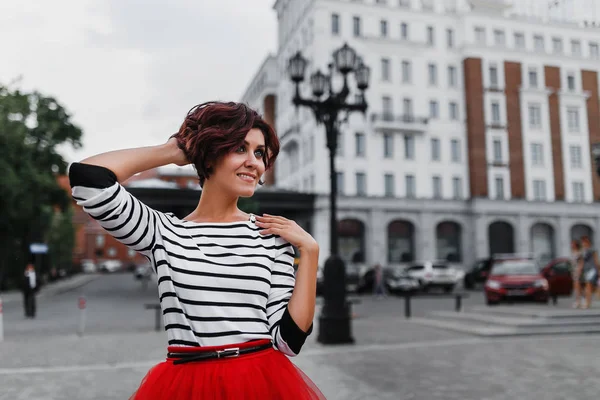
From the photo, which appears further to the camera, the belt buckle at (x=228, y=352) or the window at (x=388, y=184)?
the window at (x=388, y=184)

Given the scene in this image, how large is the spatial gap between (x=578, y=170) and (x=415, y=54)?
14678mm

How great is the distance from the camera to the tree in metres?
25.8

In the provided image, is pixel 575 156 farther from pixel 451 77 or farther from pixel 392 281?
pixel 392 281

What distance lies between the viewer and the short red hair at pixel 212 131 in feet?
5.75

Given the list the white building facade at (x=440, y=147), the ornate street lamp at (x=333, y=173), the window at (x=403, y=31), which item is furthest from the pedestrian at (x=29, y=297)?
the window at (x=403, y=31)

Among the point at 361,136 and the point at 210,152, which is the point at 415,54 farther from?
the point at 210,152

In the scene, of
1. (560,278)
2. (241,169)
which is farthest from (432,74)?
(241,169)

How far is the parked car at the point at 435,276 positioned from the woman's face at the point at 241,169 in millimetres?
28023

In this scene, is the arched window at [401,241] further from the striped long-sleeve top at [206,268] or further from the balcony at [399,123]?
the striped long-sleeve top at [206,268]

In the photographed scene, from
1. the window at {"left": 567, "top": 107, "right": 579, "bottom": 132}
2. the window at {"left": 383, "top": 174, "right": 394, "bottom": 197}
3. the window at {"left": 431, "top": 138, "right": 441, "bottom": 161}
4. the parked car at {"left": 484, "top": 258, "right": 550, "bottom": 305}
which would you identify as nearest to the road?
the parked car at {"left": 484, "top": 258, "right": 550, "bottom": 305}


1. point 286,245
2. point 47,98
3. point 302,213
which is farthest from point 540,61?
point 286,245

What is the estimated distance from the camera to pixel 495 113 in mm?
42625

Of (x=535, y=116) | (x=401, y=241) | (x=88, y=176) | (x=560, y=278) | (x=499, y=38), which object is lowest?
(x=560, y=278)

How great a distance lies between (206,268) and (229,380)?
0.34 m
